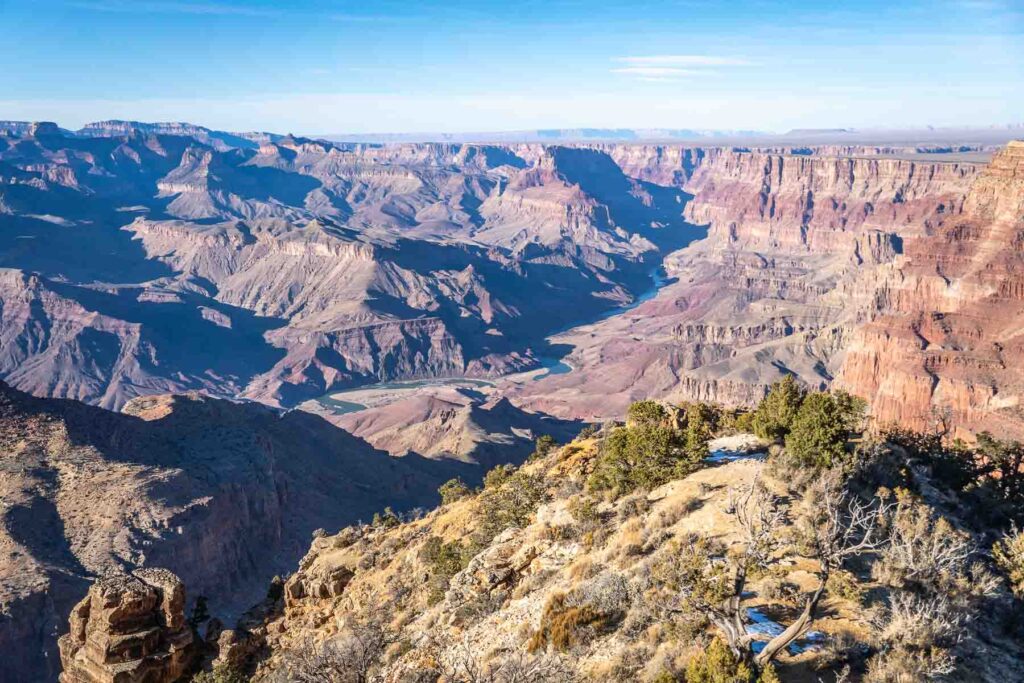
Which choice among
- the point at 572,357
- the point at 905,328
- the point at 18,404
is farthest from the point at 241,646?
the point at 572,357

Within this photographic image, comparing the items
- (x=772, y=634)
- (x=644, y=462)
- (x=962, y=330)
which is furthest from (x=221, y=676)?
(x=962, y=330)

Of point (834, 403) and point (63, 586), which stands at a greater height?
point (834, 403)

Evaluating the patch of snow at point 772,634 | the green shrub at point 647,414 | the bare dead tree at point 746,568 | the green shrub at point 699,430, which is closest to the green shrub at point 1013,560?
the bare dead tree at point 746,568

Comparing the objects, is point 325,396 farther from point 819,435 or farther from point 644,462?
point 819,435

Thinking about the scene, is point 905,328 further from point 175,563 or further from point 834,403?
point 175,563

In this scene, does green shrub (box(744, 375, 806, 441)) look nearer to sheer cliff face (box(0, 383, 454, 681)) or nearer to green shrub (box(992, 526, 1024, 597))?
green shrub (box(992, 526, 1024, 597))

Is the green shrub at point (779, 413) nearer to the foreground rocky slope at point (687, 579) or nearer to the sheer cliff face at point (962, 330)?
the foreground rocky slope at point (687, 579)

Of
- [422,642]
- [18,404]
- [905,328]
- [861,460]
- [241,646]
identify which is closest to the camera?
[422,642]
